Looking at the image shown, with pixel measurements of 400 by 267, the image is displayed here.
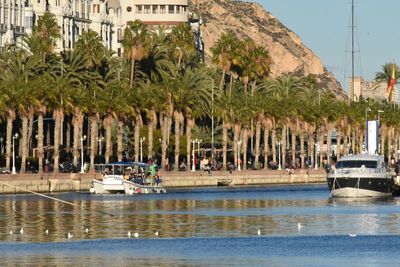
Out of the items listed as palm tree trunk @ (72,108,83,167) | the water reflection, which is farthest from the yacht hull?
palm tree trunk @ (72,108,83,167)

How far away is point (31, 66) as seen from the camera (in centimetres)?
16962

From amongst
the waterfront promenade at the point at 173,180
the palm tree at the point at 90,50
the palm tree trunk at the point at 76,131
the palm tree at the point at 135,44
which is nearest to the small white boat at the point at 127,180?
the waterfront promenade at the point at 173,180

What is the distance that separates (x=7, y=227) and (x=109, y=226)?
594cm

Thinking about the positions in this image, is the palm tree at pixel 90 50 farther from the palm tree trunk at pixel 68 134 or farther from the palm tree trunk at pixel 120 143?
the palm tree trunk at pixel 120 143

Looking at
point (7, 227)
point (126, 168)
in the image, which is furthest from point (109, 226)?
point (126, 168)

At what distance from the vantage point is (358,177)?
13300 cm

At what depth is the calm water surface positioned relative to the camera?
235ft

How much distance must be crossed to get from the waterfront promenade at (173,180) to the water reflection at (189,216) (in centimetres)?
227

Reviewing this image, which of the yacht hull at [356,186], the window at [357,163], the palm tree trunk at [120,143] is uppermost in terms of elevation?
the palm tree trunk at [120,143]

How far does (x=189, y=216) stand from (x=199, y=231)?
1639 centimetres

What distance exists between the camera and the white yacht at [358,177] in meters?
133

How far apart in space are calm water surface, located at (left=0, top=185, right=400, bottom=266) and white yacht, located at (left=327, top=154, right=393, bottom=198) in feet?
5.95

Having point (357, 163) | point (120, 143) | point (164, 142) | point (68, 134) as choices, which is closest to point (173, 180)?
point (120, 143)

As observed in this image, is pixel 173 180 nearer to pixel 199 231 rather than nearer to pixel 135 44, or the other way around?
pixel 135 44
